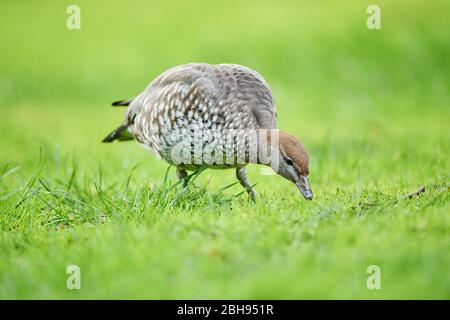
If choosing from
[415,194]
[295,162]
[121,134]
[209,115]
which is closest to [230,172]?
[121,134]

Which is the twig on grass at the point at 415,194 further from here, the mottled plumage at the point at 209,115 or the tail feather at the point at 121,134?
the tail feather at the point at 121,134

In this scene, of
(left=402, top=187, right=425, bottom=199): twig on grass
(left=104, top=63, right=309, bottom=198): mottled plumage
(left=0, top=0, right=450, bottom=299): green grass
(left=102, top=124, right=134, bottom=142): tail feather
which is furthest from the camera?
(left=102, top=124, right=134, bottom=142): tail feather

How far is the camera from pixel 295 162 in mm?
6176

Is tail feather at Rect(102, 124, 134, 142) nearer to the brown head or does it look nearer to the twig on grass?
the brown head

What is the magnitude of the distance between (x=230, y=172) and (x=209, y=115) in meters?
2.36

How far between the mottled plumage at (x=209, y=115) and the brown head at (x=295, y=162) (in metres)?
0.02

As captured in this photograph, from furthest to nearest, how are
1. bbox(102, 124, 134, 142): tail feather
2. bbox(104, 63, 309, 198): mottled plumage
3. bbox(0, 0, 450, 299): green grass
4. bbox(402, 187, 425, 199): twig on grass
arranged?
bbox(102, 124, 134, 142): tail feather
bbox(104, 63, 309, 198): mottled plumage
bbox(402, 187, 425, 199): twig on grass
bbox(0, 0, 450, 299): green grass

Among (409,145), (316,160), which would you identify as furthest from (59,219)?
(409,145)

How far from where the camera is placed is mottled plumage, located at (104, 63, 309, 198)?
6508mm

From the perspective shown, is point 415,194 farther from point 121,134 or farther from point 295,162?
point 121,134

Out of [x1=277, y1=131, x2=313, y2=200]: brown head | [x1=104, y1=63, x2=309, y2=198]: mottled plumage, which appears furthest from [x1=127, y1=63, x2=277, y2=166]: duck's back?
[x1=277, y1=131, x2=313, y2=200]: brown head

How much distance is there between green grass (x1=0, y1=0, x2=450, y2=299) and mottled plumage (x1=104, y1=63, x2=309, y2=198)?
1.15ft

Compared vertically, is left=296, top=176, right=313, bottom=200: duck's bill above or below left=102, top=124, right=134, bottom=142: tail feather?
below

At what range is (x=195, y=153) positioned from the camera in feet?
21.6
